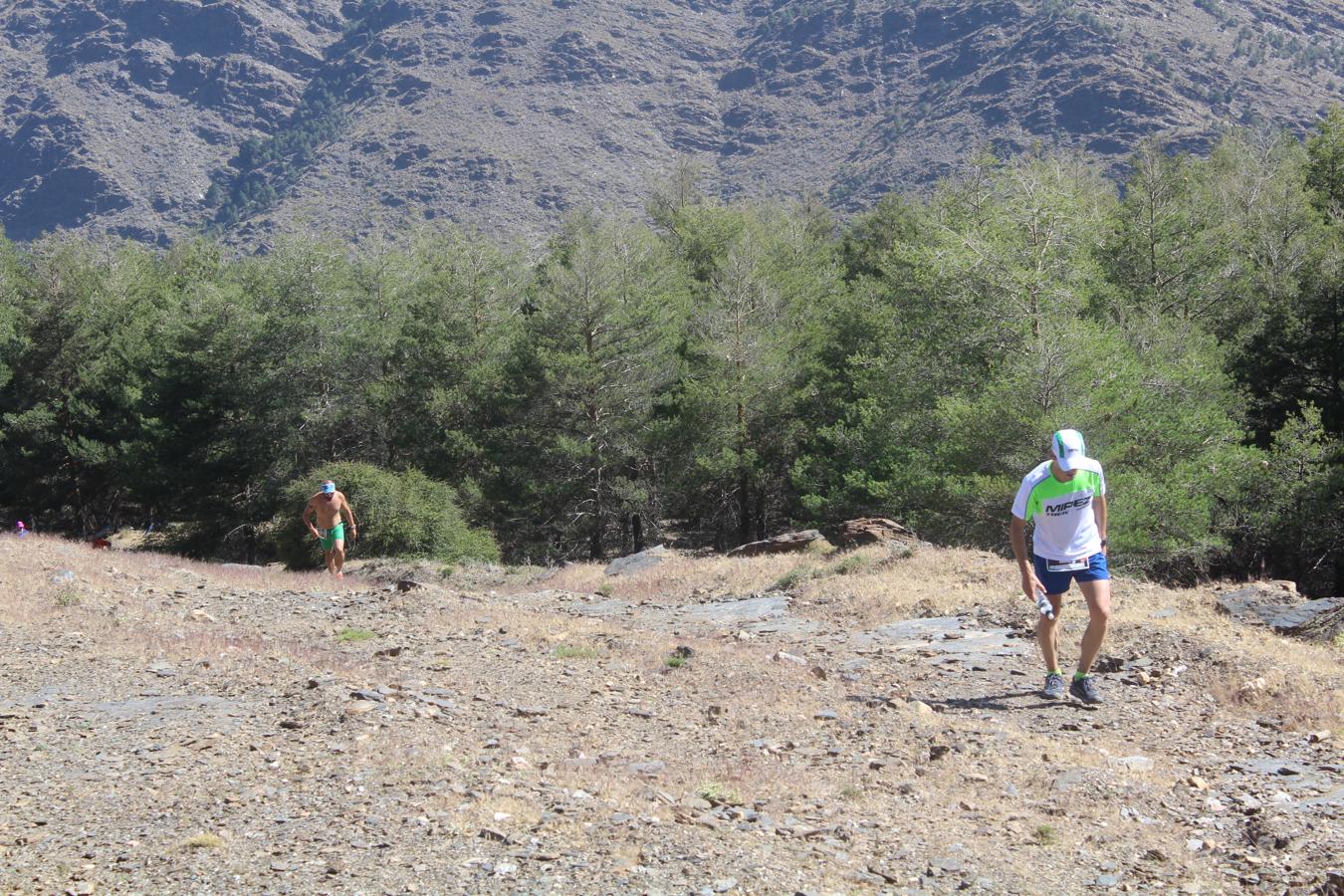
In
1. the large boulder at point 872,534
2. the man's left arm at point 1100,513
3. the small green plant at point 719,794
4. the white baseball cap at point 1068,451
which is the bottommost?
the large boulder at point 872,534

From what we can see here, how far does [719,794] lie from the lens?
645 centimetres

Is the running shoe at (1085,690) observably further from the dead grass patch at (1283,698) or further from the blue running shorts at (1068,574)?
the dead grass patch at (1283,698)

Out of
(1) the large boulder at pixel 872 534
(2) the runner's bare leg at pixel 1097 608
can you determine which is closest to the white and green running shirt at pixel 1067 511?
(2) the runner's bare leg at pixel 1097 608

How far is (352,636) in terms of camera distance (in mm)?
11305

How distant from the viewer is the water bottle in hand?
8.19 metres

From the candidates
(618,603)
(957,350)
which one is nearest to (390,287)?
(957,350)

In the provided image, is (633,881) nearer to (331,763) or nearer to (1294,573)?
(331,763)

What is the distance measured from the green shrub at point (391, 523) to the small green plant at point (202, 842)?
24.6 meters

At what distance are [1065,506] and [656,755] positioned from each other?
3.55 metres

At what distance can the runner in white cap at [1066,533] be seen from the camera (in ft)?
26.3

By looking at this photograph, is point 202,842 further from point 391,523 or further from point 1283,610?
point 391,523

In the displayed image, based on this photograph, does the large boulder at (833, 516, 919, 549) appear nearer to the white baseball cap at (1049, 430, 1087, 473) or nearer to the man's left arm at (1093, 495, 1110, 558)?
the man's left arm at (1093, 495, 1110, 558)

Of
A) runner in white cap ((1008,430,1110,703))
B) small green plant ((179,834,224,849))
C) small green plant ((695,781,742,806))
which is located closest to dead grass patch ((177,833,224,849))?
small green plant ((179,834,224,849))

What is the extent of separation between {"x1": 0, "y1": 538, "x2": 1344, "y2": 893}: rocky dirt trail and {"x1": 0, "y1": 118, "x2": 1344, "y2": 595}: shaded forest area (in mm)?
10955
